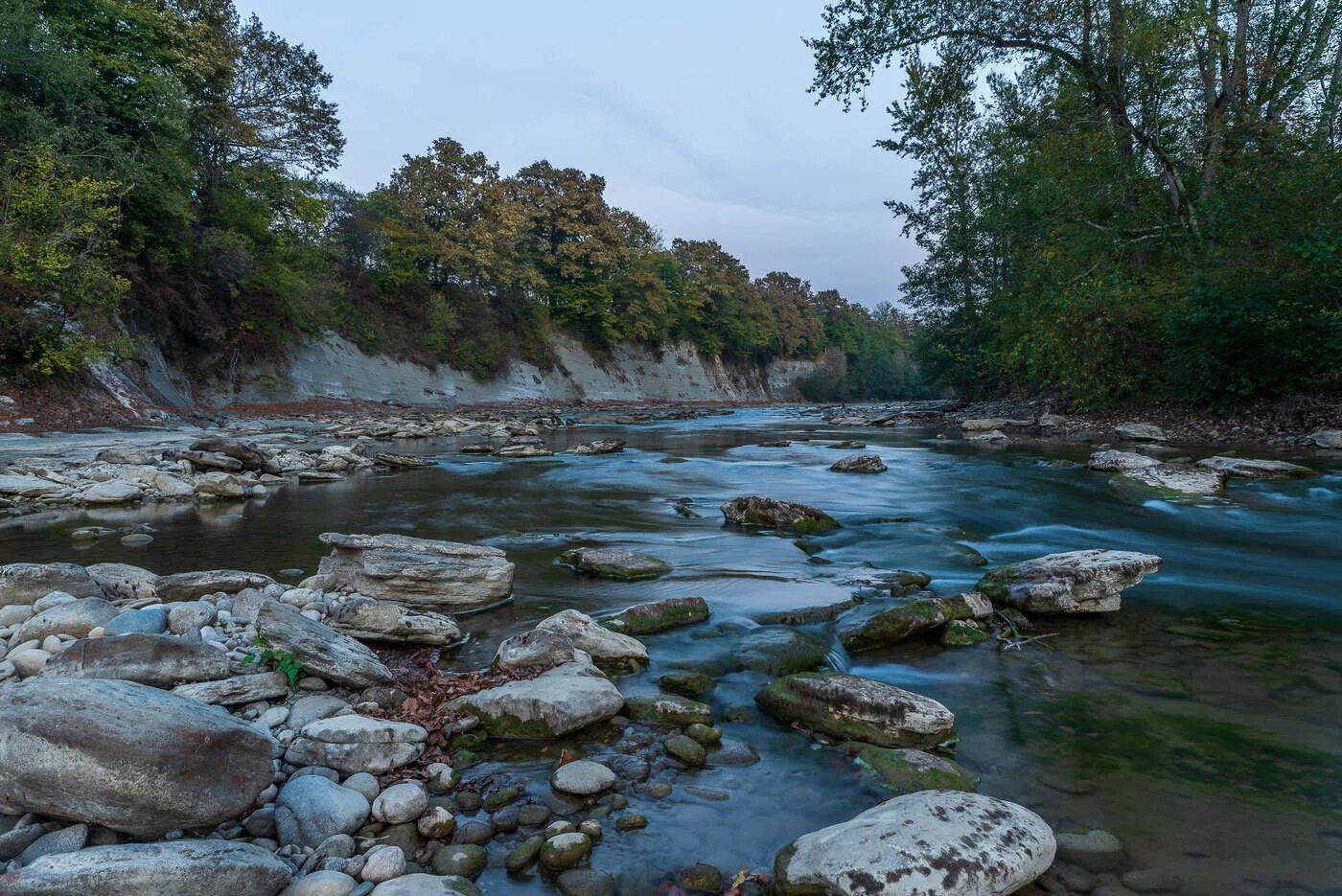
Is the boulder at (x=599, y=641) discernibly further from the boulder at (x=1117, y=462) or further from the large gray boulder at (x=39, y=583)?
the boulder at (x=1117, y=462)

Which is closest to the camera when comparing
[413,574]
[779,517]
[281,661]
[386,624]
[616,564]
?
[281,661]

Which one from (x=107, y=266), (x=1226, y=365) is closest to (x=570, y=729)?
(x=1226, y=365)

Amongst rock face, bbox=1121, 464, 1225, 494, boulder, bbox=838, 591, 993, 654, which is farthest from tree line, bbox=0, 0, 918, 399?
rock face, bbox=1121, 464, 1225, 494

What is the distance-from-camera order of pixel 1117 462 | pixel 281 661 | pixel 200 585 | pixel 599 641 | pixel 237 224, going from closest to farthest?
pixel 281 661, pixel 599 641, pixel 200 585, pixel 1117 462, pixel 237 224

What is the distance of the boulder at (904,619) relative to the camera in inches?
173

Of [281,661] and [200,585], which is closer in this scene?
[281,661]

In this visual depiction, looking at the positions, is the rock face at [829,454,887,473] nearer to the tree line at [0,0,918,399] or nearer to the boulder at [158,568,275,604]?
the boulder at [158,568,275,604]

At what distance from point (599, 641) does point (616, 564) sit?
2.02 meters

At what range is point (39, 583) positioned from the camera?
4363mm

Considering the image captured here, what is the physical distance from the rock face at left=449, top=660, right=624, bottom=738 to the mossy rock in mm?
1262

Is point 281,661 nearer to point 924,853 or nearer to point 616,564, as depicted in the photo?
point 616,564

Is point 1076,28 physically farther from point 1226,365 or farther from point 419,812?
point 419,812

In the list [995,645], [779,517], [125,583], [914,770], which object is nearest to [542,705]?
[914,770]

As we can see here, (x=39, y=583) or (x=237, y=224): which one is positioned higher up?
(x=237, y=224)
